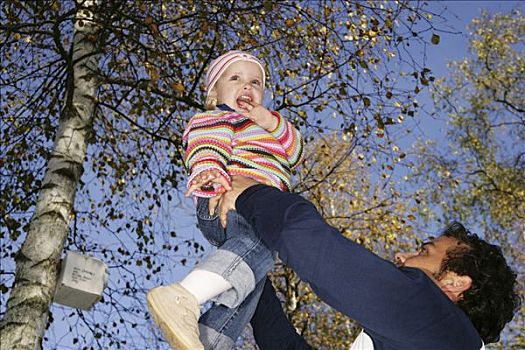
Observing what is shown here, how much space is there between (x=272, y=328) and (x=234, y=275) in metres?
0.54

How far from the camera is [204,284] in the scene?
2332mm

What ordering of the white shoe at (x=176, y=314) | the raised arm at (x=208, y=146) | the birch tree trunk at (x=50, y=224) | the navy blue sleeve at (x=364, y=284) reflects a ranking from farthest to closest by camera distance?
the birch tree trunk at (x=50, y=224) → the raised arm at (x=208, y=146) → the white shoe at (x=176, y=314) → the navy blue sleeve at (x=364, y=284)

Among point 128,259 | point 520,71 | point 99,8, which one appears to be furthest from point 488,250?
point 520,71

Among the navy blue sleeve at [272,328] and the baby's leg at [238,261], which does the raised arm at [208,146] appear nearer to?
the baby's leg at [238,261]

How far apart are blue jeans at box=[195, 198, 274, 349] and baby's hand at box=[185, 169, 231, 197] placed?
0.43 feet

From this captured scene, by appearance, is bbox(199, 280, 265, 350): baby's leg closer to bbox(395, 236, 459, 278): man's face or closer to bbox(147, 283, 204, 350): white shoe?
bbox(147, 283, 204, 350): white shoe

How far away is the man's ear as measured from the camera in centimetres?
221

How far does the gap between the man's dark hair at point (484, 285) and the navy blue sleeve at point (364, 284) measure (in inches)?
17.7

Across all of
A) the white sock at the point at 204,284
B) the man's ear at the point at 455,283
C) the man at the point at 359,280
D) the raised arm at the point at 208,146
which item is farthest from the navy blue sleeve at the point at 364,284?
the raised arm at the point at 208,146

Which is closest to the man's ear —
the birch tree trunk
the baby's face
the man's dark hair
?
the man's dark hair

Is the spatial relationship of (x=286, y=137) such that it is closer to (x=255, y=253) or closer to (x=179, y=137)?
(x=255, y=253)

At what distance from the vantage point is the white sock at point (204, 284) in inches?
90.6

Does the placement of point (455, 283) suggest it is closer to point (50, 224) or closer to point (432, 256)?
point (432, 256)

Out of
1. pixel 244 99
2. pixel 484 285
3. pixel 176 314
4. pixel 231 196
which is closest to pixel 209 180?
pixel 231 196
